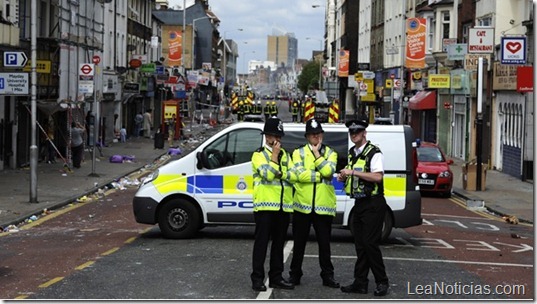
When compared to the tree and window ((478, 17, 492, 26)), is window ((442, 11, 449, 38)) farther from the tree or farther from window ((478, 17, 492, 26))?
the tree

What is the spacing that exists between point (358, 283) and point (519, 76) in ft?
60.9

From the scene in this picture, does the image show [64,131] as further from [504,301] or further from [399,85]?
[504,301]

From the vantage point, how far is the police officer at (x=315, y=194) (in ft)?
35.0

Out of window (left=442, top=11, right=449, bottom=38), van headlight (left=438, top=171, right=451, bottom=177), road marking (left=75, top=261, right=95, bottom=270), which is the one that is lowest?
road marking (left=75, top=261, right=95, bottom=270)

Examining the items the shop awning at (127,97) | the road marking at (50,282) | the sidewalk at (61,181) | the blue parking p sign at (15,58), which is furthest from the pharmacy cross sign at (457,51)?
the road marking at (50,282)

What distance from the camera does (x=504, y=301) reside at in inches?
410

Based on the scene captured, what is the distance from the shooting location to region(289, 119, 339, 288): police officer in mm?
10664

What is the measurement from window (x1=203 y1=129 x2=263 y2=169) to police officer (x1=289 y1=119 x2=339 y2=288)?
4477mm

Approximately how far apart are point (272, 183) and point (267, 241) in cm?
67

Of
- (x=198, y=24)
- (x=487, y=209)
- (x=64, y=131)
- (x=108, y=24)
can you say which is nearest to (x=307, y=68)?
(x=198, y=24)

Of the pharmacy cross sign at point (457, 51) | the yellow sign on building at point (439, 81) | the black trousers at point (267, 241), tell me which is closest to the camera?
the black trousers at point (267, 241)

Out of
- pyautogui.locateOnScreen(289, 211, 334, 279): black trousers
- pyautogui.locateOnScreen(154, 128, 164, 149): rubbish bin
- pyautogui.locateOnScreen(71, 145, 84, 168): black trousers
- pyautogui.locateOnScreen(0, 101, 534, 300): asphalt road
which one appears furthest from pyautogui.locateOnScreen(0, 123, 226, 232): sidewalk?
pyautogui.locateOnScreen(289, 211, 334, 279): black trousers

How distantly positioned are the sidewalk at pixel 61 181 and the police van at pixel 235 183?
1.60m

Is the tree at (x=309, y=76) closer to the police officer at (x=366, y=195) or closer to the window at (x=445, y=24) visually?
the window at (x=445, y=24)
